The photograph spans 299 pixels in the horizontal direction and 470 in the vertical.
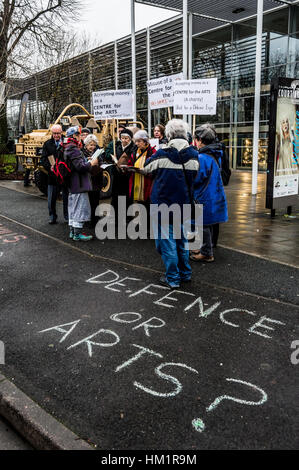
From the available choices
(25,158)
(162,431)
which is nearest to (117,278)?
(162,431)

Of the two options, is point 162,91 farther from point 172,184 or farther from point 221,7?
point 221,7

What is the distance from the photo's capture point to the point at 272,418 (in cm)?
261

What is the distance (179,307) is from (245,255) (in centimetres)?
214

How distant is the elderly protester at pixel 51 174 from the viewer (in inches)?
328

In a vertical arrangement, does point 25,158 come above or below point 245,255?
above

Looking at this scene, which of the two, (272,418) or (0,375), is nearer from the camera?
(272,418)

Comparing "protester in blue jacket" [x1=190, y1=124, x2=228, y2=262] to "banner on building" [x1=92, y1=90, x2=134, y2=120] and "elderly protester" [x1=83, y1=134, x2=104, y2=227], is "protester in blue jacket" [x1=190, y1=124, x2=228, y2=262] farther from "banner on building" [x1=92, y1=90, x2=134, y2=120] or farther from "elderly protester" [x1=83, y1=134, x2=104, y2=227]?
"banner on building" [x1=92, y1=90, x2=134, y2=120]

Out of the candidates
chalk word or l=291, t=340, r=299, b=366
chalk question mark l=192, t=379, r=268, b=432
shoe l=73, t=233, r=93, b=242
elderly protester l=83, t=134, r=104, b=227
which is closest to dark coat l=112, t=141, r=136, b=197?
elderly protester l=83, t=134, r=104, b=227

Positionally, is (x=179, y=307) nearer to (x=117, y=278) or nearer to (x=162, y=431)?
(x=117, y=278)

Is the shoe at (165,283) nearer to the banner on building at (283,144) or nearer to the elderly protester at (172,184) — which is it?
the elderly protester at (172,184)

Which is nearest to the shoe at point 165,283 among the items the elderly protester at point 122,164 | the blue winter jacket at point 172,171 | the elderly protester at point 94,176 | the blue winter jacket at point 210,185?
the blue winter jacket at point 172,171

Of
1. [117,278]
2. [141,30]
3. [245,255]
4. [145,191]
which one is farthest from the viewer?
[141,30]

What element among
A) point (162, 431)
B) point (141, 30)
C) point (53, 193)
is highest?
point (141, 30)

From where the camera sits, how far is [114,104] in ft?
27.6
